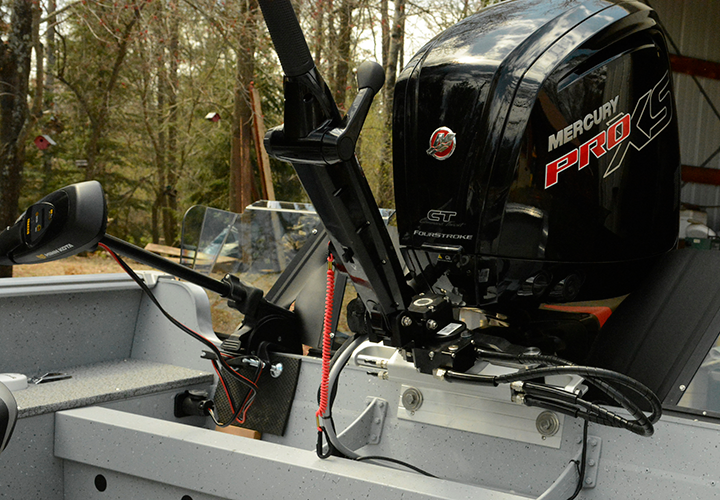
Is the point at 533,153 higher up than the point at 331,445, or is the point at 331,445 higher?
the point at 533,153

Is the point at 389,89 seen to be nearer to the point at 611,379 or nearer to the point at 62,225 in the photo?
the point at 62,225

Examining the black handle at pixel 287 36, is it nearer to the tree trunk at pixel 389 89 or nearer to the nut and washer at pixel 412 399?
the nut and washer at pixel 412 399

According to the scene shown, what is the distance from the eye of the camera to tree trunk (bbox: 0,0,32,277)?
7105mm

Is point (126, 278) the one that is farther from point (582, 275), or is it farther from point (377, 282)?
point (582, 275)

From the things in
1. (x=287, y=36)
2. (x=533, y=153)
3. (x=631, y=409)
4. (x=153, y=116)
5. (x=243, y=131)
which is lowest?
(x=153, y=116)

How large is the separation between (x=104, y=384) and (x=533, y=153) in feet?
5.10

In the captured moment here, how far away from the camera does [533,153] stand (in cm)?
170

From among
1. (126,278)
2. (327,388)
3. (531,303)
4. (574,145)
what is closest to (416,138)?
(574,145)

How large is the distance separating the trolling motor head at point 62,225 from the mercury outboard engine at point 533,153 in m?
0.77

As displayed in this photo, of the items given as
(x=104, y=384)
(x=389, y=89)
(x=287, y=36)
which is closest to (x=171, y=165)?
(x=389, y=89)

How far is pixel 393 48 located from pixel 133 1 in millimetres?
3514

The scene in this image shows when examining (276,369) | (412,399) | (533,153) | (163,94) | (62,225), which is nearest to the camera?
(62,225)

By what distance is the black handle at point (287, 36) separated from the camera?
1268 millimetres

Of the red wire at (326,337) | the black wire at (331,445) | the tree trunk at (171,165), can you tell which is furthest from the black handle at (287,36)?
the tree trunk at (171,165)
